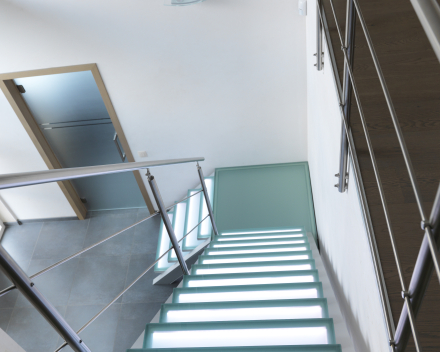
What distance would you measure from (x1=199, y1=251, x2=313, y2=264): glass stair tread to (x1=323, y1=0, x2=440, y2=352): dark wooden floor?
54.7 inches

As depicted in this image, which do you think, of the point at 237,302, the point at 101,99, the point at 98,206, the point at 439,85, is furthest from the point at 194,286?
the point at 98,206

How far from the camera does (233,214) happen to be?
13.8 feet

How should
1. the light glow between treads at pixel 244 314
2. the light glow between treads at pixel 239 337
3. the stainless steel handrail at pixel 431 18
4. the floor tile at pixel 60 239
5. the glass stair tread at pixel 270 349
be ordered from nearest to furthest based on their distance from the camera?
the stainless steel handrail at pixel 431 18 → the glass stair tread at pixel 270 349 → the light glow between treads at pixel 239 337 → the light glow between treads at pixel 244 314 → the floor tile at pixel 60 239

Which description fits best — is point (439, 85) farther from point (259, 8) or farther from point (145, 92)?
point (145, 92)

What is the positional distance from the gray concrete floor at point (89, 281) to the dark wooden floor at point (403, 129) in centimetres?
314

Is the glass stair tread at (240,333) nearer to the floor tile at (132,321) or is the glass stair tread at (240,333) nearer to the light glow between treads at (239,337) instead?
the light glow between treads at (239,337)

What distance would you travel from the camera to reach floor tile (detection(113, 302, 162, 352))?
11.6ft

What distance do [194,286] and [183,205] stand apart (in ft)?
8.09

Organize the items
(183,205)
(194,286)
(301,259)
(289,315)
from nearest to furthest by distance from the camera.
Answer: (289,315)
(194,286)
(301,259)
(183,205)

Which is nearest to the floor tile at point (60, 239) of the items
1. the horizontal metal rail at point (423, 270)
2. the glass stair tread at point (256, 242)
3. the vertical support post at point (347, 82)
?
the glass stair tread at point (256, 242)

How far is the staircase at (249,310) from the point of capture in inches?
57.9

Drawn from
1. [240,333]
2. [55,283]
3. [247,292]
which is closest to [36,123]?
[55,283]

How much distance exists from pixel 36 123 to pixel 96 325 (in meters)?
2.52

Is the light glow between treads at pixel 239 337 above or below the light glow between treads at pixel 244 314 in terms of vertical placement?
below
